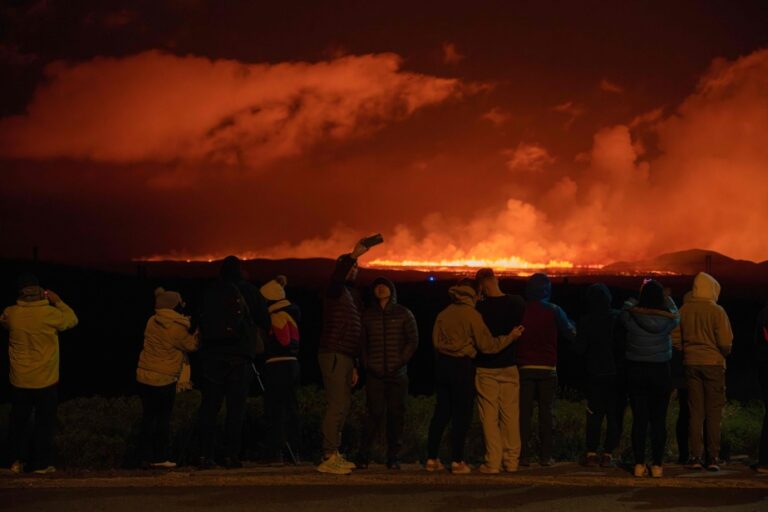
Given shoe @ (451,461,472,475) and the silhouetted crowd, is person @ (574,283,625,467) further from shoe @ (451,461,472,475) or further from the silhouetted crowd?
shoe @ (451,461,472,475)

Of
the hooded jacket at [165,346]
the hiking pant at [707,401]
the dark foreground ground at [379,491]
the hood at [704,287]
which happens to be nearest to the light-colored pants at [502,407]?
the dark foreground ground at [379,491]

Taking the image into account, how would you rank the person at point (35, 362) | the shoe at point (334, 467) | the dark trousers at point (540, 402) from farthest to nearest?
the dark trousers at point (540, 402) → the person at point (35, 362) → the shoe at point (334, 467)

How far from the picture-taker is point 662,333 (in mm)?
11367

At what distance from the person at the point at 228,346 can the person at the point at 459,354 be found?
1.80 meters

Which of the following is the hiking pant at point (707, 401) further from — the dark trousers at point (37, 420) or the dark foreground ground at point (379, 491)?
the dark trousers at point (37, 420)

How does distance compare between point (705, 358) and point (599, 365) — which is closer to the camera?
point (705, 358)

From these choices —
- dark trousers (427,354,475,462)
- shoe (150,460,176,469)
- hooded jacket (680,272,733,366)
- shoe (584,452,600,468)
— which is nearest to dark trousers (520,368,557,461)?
shoe (584,452,600,468)

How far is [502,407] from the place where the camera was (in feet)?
38.6

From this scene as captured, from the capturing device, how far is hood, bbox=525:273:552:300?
12039 mm

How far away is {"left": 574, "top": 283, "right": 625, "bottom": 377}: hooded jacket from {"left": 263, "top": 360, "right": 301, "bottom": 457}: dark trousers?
3.05 meters

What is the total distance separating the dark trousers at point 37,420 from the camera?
1143 cm

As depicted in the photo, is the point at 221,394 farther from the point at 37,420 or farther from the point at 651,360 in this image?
the point at 651,360

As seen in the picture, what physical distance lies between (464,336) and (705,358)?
2504 millimetres

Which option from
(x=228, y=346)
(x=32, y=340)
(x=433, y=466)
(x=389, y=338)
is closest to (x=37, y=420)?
(x=32, y=340)
